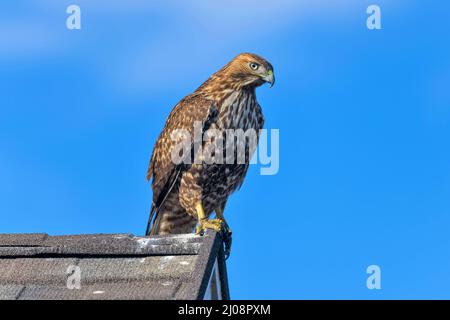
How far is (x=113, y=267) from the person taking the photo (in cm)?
612

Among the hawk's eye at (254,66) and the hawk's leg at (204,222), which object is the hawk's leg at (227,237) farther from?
the hawk's eye at (254,66)

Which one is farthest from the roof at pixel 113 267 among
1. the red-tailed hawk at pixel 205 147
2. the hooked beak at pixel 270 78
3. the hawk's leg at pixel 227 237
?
the hooked beak at pixel 270 78

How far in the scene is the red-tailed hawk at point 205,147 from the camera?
9.52m

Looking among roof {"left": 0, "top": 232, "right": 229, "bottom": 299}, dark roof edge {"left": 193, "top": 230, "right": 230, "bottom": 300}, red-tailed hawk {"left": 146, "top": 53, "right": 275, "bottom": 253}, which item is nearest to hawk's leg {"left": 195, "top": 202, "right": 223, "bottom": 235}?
red-tailed hawk {"left": 146, "top": 53, "right": 275, "bottom": 253}

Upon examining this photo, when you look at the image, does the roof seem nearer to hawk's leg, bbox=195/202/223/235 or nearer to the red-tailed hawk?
hawk's leg, bbox=195/202/223/235

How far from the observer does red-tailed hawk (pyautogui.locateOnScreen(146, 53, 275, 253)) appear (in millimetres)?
9516

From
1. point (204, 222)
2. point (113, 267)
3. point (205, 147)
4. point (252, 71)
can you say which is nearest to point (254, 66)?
point (252, 71)

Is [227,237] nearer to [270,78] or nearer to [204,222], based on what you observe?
[204,222]

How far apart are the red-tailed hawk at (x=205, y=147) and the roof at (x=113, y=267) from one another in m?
2.80

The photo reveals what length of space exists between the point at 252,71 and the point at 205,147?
0.92m

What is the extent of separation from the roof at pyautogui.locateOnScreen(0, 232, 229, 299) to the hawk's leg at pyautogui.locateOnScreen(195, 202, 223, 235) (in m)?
2.20
